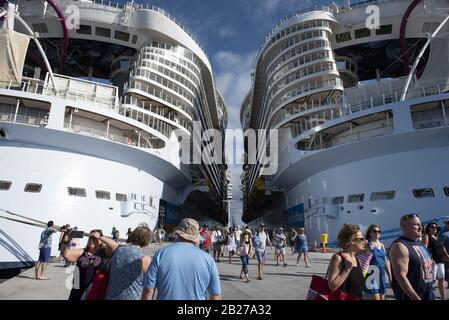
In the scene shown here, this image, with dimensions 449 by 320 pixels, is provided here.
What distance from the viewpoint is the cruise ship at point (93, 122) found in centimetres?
1522

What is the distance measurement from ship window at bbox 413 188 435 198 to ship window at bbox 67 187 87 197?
17.9 m

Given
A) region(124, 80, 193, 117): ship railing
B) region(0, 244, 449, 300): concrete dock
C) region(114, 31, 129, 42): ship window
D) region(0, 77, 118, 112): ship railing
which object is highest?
region(114, 31, 129, 42): ship window

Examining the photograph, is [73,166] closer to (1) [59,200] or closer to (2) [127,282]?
(1) [59,200]

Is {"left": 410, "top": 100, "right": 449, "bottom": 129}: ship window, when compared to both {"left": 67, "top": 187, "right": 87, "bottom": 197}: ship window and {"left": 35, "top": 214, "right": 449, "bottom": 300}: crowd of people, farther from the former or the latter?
{"left": 67, "top": 187, "right": 87, "bottom": 197}: ship window

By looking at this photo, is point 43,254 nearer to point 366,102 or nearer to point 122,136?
point 122,136

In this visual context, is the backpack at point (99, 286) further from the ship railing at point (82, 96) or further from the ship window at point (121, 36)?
the ship window at point (121, 36)

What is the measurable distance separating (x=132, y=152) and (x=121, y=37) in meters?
16.9

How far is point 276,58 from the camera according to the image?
33.6 m

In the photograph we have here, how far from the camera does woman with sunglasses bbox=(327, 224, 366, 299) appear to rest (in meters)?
2.91

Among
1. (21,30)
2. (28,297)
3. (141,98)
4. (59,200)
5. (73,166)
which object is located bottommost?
(28,297)

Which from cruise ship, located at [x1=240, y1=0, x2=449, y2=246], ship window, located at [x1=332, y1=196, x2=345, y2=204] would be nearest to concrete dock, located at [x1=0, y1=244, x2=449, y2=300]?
cruise ship, located at [x1=240, y1=0, x2=449, y2=246]
